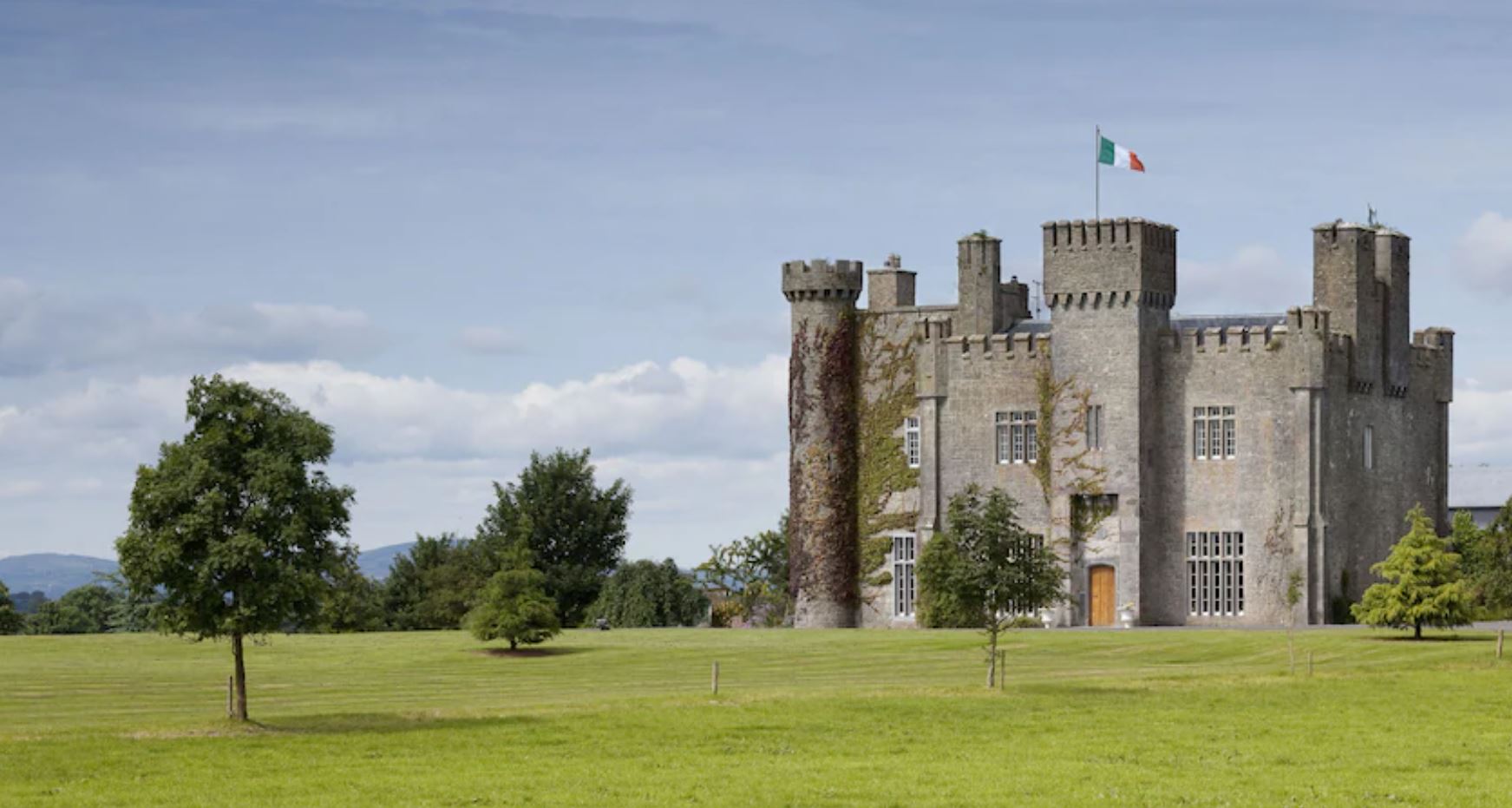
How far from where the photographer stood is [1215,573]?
229 ft

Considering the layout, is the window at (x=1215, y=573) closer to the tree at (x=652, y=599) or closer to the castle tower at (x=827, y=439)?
the castle tower at (x=827, y=439)

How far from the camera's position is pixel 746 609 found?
3258 inches

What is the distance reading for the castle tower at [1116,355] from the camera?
6994 cm

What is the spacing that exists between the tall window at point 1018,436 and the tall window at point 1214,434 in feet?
15.7

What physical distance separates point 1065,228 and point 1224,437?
7735 mm

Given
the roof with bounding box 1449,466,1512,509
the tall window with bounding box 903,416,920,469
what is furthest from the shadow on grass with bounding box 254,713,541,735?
the roof with bounding box 1449,466,1512,509

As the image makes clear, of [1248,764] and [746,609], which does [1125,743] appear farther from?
[746,609]

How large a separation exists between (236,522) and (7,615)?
53155 millimetres

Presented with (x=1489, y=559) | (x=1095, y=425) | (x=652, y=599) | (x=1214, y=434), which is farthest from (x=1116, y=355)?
(x=652, y=599)

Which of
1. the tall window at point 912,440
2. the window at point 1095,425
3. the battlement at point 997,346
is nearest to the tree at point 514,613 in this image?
the tall window at point 912,440

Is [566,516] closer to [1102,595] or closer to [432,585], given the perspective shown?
[432,585]

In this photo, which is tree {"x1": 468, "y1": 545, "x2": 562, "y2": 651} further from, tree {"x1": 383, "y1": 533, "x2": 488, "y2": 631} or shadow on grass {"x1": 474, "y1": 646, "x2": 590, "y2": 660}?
tree {"x1": 383, "y1": 533, "x2": 488, "y2": 631}

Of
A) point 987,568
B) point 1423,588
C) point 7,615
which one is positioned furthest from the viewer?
point 7,615

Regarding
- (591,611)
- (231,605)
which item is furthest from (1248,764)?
(591,611)
